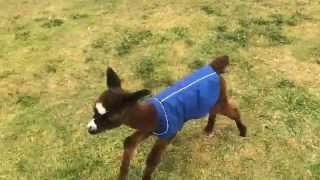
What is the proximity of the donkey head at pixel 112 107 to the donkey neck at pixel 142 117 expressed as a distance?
0.11m

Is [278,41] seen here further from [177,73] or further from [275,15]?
[177,73]

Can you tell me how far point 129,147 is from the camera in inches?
243

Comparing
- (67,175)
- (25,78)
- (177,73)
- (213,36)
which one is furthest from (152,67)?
(67,175)

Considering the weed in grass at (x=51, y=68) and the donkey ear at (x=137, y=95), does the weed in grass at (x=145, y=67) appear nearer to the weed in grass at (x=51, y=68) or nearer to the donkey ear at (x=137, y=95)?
the weed in grass at (x=51, y=68)

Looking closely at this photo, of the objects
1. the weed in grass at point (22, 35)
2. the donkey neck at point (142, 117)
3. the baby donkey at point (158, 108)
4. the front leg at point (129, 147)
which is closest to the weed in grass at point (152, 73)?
the baby donkey at point (158, 108)

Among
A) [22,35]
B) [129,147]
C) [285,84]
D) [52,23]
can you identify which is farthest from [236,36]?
[129,147]

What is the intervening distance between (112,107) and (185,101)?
1.05 m

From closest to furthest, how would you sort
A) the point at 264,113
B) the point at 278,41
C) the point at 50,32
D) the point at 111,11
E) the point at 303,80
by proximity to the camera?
the point at 264,113 < the point at 303,80 < the point at 278,41 < the point at 50,32 < the point at 111,11

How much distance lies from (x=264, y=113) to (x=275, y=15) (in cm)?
342

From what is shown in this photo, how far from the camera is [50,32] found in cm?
1054

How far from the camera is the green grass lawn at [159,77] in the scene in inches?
278

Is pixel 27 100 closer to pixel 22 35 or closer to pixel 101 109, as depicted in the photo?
pixel 22 35

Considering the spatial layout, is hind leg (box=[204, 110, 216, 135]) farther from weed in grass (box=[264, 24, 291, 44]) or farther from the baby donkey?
weed in grass (box=[264, 24, 291, 44])

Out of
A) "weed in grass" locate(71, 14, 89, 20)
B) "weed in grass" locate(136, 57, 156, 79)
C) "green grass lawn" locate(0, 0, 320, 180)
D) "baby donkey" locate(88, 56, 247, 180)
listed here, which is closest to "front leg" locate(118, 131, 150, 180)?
"baby donkey" locate(88, 56, 247, 180)
